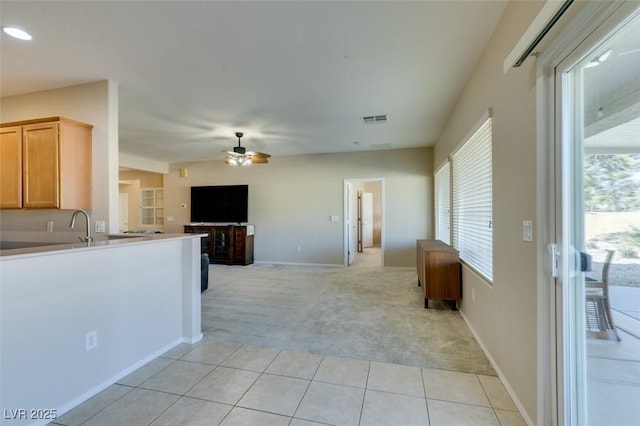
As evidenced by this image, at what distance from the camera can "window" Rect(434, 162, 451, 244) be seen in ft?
13.9

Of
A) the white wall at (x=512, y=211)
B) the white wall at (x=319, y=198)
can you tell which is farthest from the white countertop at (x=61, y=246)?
the white wall at (x=319, y=198)

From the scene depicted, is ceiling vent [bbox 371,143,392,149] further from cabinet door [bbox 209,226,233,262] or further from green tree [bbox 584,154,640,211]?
green tree [bbox 584,154,640,211]

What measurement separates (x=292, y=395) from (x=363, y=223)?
7365mm

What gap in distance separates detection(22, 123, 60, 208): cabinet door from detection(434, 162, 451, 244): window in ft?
15.8

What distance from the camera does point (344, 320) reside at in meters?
3.09

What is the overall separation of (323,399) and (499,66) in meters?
2.70

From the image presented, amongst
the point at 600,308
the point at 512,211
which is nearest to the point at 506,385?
the point at 600,308

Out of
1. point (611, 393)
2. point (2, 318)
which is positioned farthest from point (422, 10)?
point (2, 318)

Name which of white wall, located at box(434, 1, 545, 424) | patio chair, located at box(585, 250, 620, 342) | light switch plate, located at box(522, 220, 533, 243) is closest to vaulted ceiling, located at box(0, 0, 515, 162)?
white wall, located at box(434, 1, 545, 424)

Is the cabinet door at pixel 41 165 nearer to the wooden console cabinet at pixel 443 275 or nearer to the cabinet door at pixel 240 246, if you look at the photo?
the cabinet door at pixel 240 246

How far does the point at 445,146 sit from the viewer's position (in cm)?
423

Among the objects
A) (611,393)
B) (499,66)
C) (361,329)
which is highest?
(499,66)

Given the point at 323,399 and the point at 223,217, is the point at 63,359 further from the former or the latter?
the point at 223,217

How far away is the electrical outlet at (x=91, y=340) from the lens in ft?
5.90
